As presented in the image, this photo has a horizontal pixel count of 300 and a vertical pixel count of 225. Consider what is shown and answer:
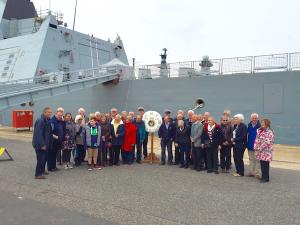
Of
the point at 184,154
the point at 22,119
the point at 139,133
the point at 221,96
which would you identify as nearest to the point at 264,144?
the point at 184,154

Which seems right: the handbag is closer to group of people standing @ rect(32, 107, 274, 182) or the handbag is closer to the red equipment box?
group of people standing @ rect(32, 107, 274, 182)

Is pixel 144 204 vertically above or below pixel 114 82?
below

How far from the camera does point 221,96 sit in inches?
577

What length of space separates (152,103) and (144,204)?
11823mm

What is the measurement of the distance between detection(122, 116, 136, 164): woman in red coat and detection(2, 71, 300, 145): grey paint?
245 inches

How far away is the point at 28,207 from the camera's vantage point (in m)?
4.98

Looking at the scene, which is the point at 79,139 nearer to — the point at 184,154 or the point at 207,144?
the point at 184,154

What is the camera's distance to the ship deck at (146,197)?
15.1 ft

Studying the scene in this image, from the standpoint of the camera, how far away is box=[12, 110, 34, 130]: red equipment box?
18.9 m

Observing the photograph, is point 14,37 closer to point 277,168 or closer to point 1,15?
point 1,15

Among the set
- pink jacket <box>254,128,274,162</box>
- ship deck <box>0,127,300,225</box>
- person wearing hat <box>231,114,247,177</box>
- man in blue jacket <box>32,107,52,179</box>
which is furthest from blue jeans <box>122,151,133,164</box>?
pink jacket <box>254,128,274,162</box>

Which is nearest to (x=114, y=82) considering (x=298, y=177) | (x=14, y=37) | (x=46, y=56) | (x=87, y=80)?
(x=87, y=80)

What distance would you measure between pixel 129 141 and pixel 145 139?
773mm

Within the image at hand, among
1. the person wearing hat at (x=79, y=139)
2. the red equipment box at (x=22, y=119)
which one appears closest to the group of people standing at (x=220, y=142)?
the person wearing hat at (x=79, y=139)
